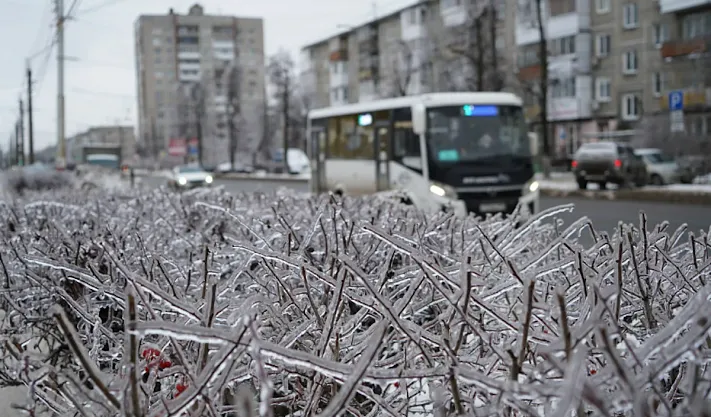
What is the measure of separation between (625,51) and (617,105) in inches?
135

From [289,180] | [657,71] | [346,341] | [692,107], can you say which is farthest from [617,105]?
[346,341]

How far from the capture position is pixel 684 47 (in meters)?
45.4

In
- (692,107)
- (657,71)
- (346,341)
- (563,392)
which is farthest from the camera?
(657,71)

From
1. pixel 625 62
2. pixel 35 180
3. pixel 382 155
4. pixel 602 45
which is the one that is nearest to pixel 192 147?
pixel 602 45

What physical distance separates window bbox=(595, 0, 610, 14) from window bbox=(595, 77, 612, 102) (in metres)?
4.27

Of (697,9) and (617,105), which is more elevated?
(697,9)

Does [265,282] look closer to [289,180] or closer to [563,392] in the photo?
[563,392]

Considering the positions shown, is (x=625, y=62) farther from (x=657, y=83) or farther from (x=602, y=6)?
(x=602, y=6)

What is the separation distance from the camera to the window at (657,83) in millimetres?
A: 48225

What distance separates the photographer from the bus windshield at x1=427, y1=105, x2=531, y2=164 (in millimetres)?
14883

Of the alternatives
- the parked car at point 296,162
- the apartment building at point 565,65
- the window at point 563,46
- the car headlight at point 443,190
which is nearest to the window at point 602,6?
the apartment building at point 565,65

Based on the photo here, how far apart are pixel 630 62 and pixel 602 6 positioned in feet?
13.4

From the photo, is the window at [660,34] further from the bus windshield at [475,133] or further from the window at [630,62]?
the bus windshield at [475,133]

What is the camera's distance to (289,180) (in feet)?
161
